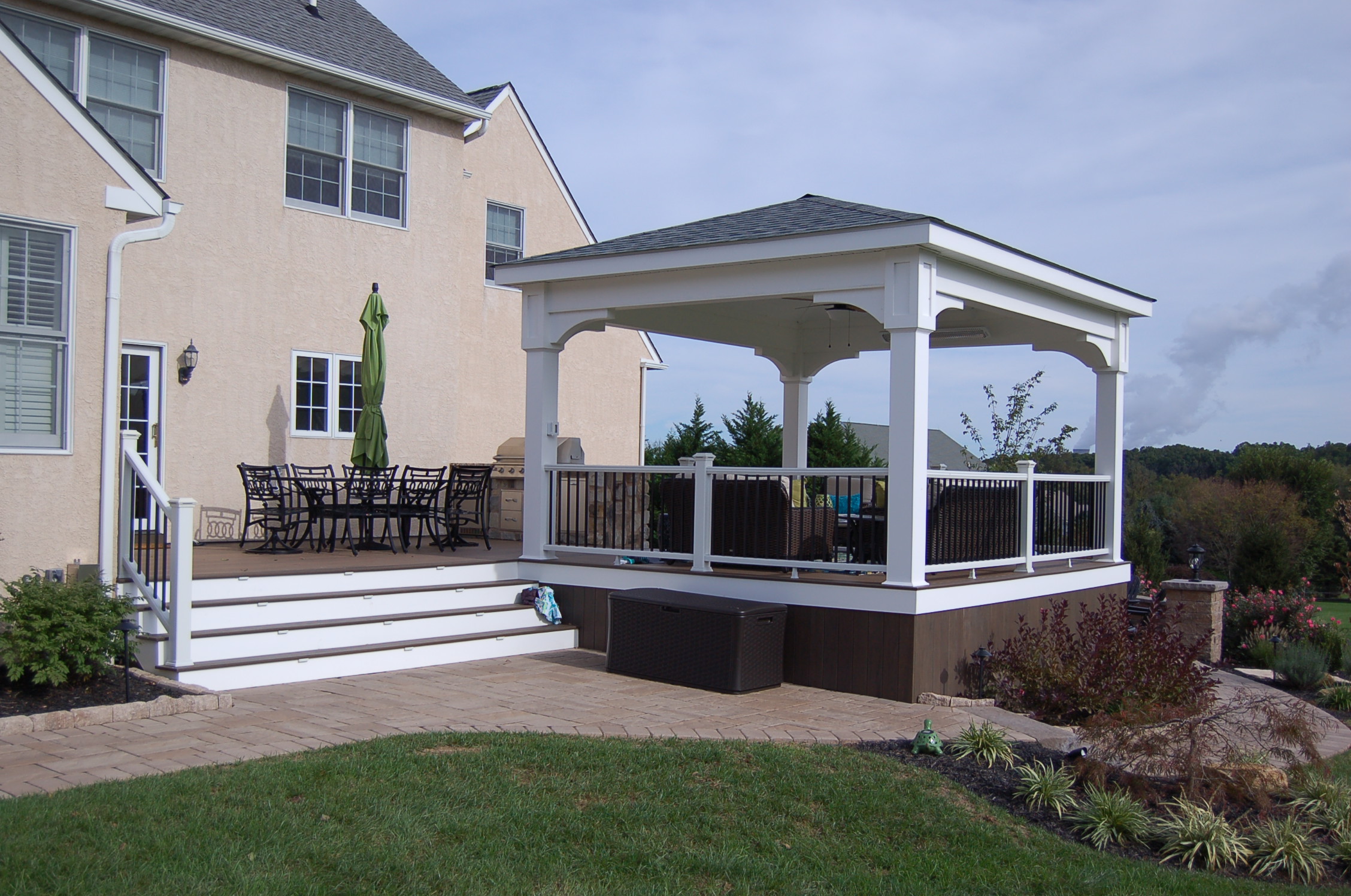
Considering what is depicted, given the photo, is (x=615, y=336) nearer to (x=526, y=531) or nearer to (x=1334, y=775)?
(x=526, y=531)

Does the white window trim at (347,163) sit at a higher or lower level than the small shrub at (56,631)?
higher

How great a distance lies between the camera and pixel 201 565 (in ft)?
30.8

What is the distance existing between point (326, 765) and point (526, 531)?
5176 mm

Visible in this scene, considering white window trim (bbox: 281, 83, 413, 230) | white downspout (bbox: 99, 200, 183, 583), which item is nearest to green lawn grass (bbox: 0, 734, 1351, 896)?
white downspout (bbox: 99, 200, 183, 583)

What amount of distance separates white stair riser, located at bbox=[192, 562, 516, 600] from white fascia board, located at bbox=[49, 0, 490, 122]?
6.44 m

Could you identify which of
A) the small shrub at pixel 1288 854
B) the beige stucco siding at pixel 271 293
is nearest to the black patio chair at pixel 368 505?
the beige stucco siding at pixel 271 293

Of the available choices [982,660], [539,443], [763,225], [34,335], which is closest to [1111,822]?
[982,660]

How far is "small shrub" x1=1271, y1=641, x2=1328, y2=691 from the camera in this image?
10930 mm

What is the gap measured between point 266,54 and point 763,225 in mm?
6581

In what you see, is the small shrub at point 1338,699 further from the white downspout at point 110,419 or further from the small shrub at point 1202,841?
the white downspout at point 110,419

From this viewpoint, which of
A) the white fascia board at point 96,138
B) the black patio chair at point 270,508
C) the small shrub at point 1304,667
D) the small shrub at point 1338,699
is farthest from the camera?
the small shrub at point 1304,667

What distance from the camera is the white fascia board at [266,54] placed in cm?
1122

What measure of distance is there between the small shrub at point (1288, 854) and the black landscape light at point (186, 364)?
10614 millimetres

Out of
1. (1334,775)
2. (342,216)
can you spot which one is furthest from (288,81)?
(1334,775)
